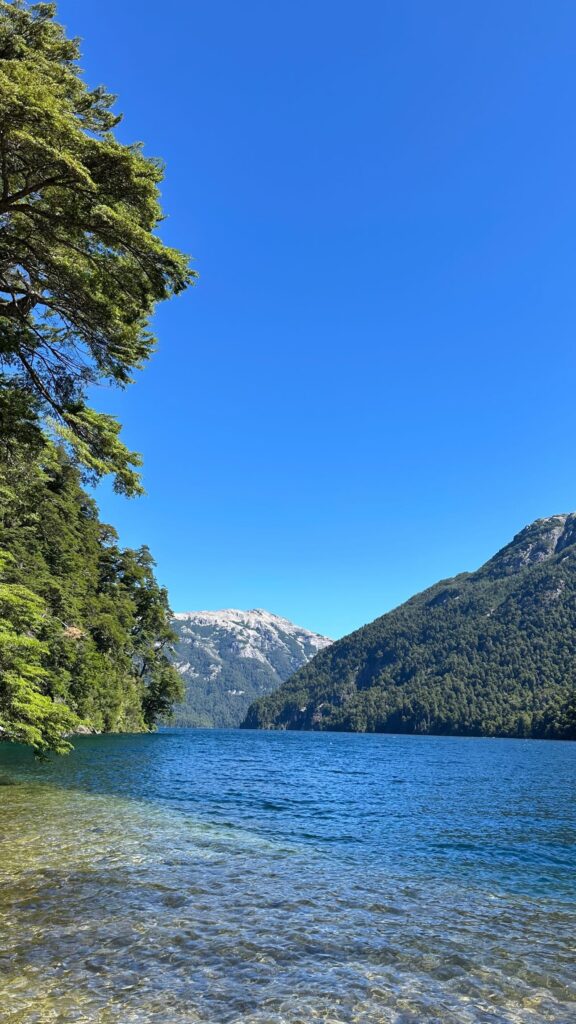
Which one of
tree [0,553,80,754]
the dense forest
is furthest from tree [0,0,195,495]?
tree [0,553,80,754]

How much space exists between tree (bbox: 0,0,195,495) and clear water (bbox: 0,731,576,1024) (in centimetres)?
767

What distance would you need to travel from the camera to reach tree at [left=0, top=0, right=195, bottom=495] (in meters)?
8.33

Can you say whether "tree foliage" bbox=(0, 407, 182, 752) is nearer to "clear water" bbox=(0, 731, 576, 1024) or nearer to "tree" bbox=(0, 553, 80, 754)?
"tree" bbox=(0, 553, 80, 754)

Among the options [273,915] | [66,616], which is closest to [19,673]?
[273,915]

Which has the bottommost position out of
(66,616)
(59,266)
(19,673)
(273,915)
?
(273,915)

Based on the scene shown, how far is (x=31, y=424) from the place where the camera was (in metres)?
11.0

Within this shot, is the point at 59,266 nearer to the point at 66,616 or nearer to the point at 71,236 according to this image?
the point at 71,236

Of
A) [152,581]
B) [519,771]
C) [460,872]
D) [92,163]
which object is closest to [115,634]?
[152,581]

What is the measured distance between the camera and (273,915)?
8.90 m

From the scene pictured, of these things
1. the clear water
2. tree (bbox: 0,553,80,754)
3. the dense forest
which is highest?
the dense forest

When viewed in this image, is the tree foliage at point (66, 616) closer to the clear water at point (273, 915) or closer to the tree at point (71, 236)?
the tree at point (71, 236)

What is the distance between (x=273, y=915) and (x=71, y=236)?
467 inches

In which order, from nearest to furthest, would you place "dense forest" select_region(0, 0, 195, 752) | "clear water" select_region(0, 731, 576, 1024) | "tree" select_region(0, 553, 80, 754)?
"clear water" select_region(0, 731, 576, 1024)
"dense forest" select_region(0, 0, 195, 752)
"tree" select_region(0, 553, 80, 754)

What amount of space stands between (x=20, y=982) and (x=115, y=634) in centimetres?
6485
